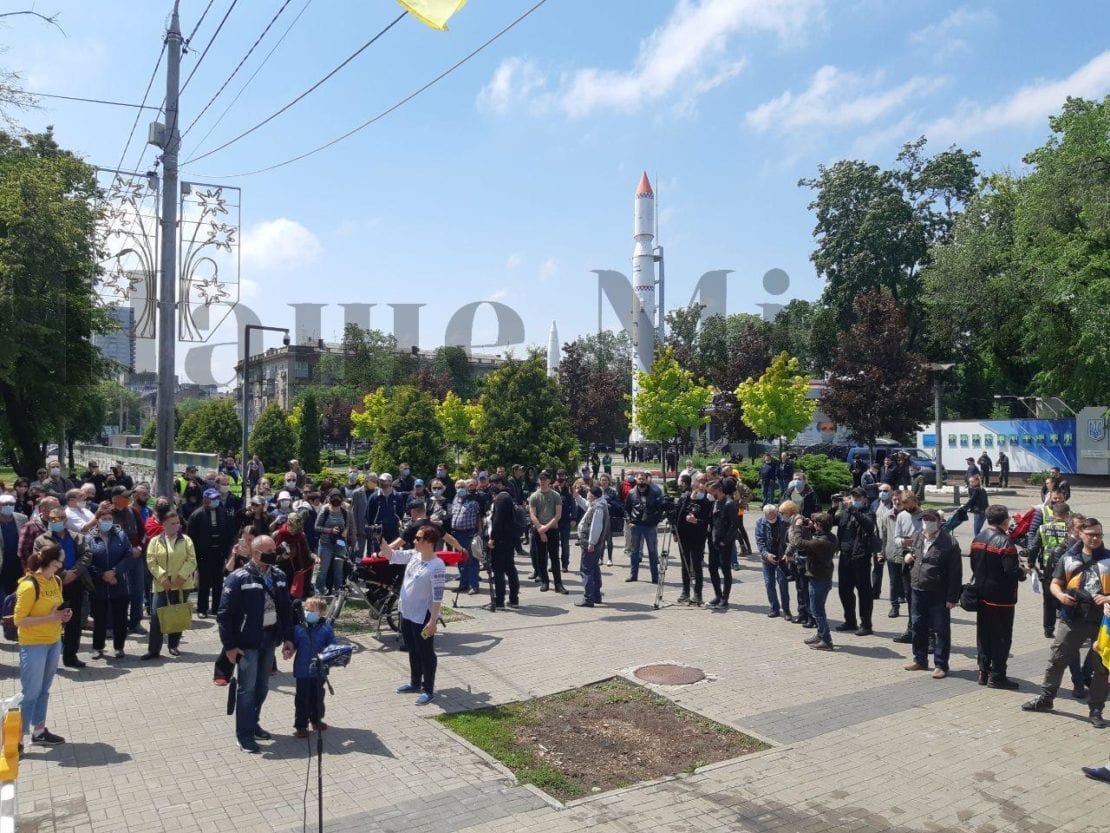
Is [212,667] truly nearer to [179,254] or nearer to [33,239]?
[179,254]

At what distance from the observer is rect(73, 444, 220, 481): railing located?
31469 mm

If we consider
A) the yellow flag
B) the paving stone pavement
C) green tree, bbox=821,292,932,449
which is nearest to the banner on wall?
green tree, bbox=821,292,932,449

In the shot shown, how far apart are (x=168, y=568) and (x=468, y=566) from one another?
4681 millimetres

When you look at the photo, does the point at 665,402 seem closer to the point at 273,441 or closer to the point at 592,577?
the point at 273,441

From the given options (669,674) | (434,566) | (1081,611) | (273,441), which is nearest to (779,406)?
(273,441)

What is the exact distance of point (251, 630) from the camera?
21.5ft

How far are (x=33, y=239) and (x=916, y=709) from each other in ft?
76.6

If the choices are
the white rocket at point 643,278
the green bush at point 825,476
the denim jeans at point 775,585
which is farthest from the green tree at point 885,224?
the denim jeans at point 775,585

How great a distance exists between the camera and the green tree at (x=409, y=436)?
31.4 metres

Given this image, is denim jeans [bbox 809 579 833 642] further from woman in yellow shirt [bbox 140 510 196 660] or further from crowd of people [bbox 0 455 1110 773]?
woman in yellow shirt [bbox 140 510 196 660]

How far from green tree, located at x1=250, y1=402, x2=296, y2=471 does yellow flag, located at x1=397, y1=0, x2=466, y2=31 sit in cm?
3781

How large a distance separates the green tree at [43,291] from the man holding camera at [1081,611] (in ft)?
65.8

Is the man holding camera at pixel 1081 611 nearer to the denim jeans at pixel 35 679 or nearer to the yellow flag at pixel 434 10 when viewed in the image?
the yellow flag at pixel 434 10

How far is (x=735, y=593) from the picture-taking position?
13031 mm
